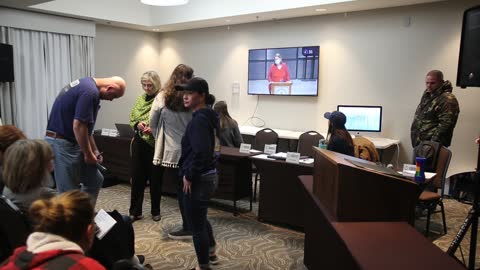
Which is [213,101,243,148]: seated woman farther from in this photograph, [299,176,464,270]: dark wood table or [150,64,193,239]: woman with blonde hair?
[299,176,464,270]: dark wood table

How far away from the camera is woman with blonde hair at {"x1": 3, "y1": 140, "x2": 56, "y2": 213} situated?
170cm

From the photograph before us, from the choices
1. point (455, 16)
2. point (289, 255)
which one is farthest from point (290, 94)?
point (289, 255)

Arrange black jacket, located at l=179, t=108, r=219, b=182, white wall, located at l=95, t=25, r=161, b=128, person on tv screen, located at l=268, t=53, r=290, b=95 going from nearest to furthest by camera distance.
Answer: black jacket, located at l=179, t=108, r=219, b=182
person on tv screen, located at l=268, t=53, r=290, b=95
white wall, located at l=95, t=25, r=161, b=128

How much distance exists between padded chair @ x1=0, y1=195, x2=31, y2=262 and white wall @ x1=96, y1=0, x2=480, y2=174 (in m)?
4.71

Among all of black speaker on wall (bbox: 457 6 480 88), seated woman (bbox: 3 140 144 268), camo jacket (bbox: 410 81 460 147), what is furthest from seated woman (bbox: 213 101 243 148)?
seated woman (bbox: 3 140 144 268)

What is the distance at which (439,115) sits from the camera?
430cm

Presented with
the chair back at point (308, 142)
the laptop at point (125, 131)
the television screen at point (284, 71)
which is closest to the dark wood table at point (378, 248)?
the chair back at point (308, 142)

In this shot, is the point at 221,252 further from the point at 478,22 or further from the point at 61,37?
the point at 61,37

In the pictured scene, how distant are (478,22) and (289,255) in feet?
6.91

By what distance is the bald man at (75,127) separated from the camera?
8.13 feet

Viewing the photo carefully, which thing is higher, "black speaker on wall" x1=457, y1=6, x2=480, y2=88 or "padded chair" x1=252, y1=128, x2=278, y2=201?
"black speaker on wall" x1=457, y1=6, x2=480, y2=88

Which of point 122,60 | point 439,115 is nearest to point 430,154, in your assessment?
point 439,115

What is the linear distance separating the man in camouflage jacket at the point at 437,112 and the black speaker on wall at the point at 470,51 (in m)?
1.76

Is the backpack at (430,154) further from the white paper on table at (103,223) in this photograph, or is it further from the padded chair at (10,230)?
the padded chair at (10,230)
